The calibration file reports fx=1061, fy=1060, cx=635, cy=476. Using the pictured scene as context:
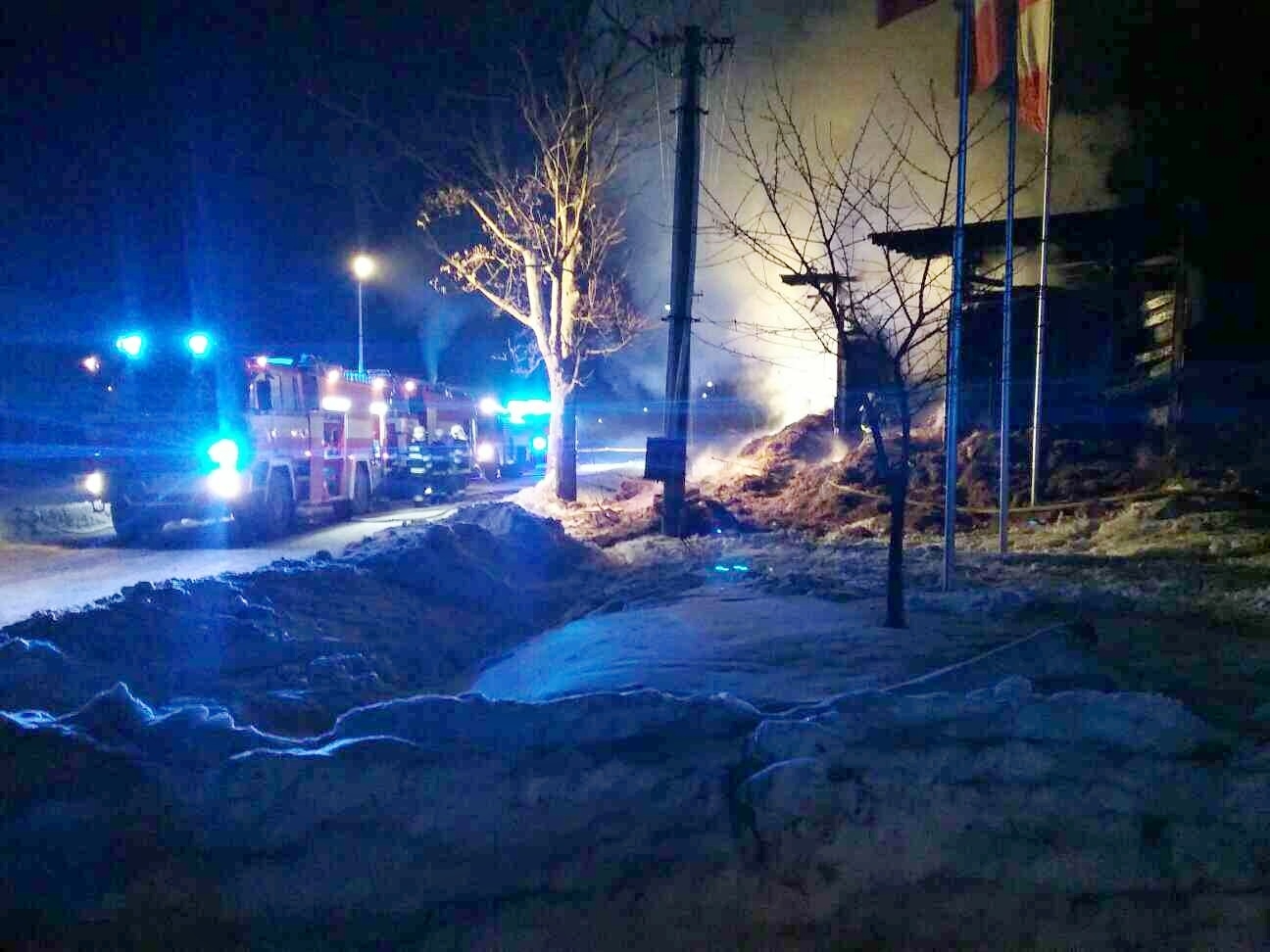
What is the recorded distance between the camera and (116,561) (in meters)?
14.6

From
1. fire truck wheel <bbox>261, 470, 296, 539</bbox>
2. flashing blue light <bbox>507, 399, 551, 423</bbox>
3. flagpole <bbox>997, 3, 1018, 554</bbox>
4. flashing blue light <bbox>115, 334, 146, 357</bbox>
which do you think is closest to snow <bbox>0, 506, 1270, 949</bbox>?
flagpole <bbox>997, 3, 1018, 554</bbox>

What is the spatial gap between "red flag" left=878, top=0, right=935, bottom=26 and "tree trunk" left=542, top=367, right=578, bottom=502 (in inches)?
511

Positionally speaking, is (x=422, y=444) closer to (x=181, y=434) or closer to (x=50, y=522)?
(x=50, y=522)

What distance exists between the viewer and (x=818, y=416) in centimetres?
2569

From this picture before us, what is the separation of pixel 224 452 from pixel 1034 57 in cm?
1236

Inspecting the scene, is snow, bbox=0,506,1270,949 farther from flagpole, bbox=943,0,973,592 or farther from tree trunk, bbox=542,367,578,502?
tree trunk, bbox=542,367,578,502

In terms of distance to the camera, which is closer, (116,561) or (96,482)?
(116,561)

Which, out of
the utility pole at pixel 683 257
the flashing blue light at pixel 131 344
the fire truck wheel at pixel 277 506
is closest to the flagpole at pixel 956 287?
the utility pole at pixel 683 257

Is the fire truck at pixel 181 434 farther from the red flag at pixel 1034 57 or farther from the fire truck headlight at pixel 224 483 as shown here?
the red flag at pixel 1034 57

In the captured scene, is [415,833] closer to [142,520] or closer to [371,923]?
[371,923]

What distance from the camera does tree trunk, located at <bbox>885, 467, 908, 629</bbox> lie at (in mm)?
7531

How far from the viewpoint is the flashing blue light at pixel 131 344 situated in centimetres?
1587

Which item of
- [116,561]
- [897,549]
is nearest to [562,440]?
[116,561]

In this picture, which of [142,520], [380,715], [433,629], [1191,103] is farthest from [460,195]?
[380,715]
